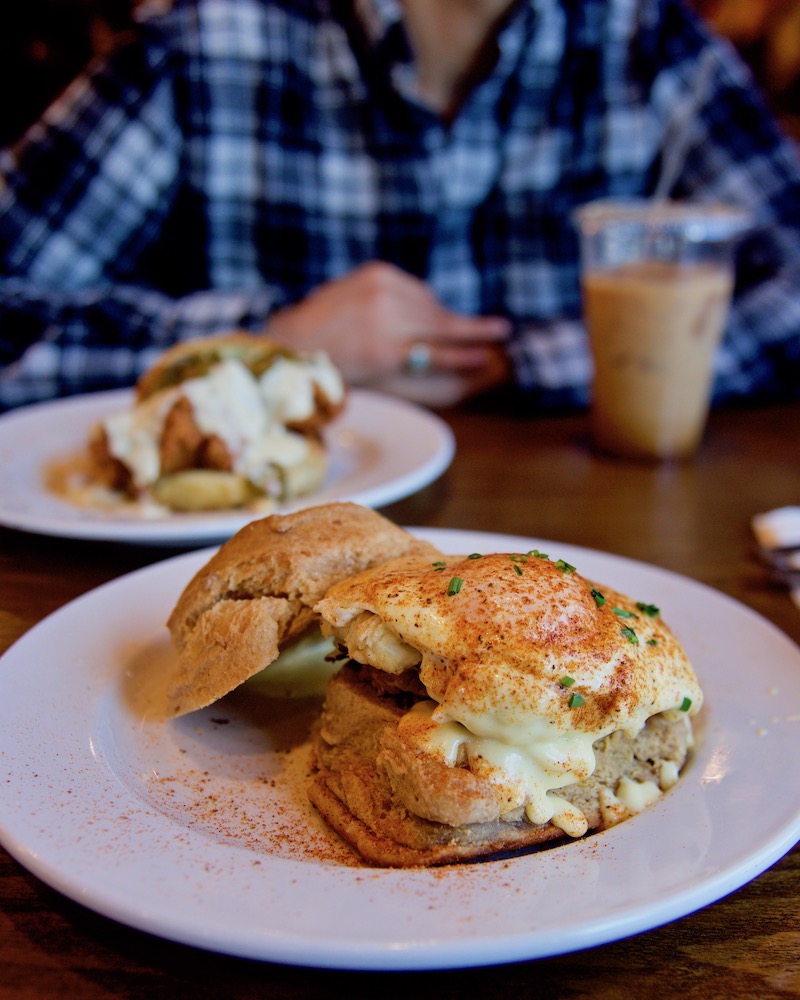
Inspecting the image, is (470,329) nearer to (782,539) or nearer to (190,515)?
(190,515)

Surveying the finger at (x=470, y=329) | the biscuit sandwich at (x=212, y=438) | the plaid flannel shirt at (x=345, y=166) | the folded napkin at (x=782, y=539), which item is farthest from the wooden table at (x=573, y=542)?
the plaid flannel shirt at (x=345, y=166)

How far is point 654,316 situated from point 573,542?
34.7 inches

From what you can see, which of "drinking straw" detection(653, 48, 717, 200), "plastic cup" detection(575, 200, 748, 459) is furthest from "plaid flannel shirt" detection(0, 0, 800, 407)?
"plastic cup" detection(575, 200, 748, 459)

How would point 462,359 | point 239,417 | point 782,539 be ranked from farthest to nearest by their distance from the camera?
point 462,359
point 239,417
point 782,539

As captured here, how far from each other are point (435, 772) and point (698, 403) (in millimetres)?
1801

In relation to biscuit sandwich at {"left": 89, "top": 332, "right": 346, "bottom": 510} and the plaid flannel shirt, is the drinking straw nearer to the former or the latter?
the plaid flannel shirt

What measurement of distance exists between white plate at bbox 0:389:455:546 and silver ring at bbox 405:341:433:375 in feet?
2.06

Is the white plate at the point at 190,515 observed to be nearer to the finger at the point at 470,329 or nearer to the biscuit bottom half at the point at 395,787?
the biscuit bottom half at the point at 395,787

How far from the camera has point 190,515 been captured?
191cm

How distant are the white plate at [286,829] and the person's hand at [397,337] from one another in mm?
1992

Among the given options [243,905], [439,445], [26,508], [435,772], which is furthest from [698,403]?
[243,905]

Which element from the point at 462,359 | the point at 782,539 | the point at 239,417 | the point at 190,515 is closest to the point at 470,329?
the point at 462,359

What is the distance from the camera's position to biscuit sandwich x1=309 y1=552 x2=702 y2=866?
32.4 inches

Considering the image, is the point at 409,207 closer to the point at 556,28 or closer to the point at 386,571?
the point at 556,28
